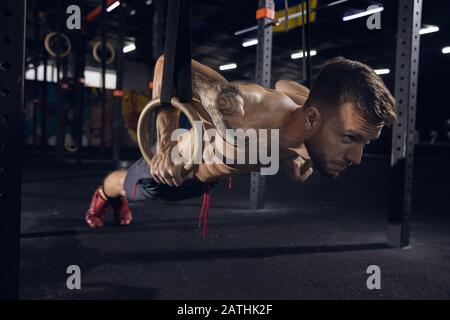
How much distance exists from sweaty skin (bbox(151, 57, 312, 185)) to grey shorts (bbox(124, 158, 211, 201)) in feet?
0.83

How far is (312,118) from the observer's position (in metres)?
1.14

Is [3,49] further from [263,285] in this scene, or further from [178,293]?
[263,285]

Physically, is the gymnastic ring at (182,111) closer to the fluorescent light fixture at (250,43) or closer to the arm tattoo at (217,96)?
the arm tattoo at (217,96)

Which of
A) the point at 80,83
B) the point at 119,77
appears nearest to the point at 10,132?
the point at 119,77

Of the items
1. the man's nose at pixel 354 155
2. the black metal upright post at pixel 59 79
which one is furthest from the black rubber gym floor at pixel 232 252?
the black metal upright post at pixel 59 79

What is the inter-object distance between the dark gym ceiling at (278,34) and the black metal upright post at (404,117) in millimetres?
5575

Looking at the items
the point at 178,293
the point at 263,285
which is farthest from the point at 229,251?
the point at 178,293

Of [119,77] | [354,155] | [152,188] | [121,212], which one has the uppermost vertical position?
[119,77]

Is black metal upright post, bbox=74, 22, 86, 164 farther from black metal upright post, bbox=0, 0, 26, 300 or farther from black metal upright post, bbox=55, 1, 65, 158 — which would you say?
black metal upright post, bbox=0, 0, 26, 300

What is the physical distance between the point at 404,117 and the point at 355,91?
169 centimetres

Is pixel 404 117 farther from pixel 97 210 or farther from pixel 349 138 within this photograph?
pixel 97 210

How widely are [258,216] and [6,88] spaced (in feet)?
9.07

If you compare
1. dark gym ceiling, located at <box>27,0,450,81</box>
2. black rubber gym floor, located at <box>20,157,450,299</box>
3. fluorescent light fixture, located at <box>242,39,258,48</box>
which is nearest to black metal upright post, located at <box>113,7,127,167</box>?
black rubber gym floor, located at <box>20,157,450,299</box>
